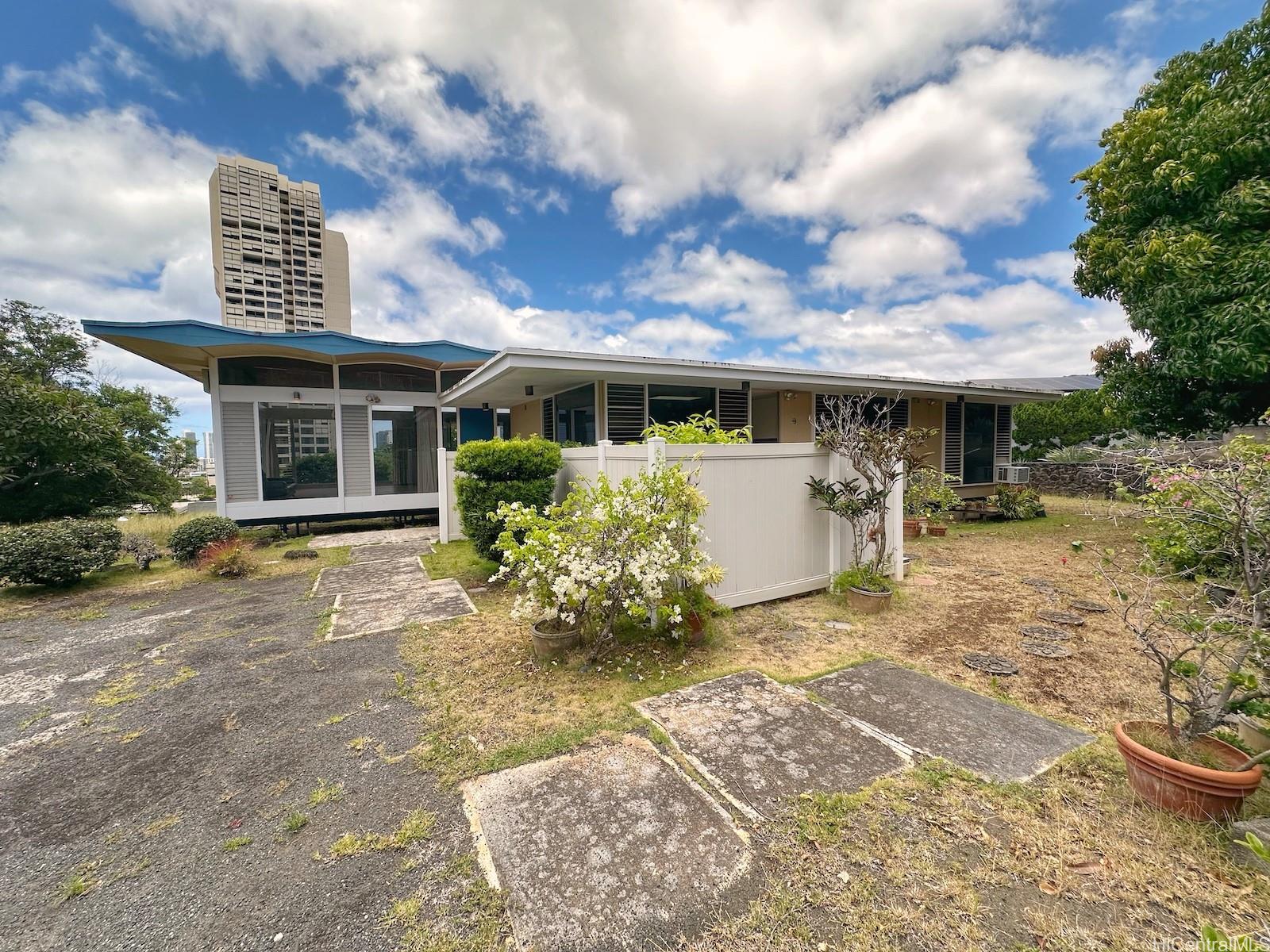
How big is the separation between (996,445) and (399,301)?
19.4 meters

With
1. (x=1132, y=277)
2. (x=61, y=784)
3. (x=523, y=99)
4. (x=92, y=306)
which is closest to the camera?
(x=61, y=784)

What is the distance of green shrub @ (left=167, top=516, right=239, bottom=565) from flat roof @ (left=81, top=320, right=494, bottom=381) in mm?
3230

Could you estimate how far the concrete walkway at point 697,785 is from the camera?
1.63 metres

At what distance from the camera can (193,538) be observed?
23.9ft

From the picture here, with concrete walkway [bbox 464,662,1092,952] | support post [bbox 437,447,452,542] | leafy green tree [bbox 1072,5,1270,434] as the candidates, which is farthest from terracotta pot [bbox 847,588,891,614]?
support post [bbox 437,447,452,542]

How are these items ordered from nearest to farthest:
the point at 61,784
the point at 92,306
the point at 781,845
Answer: the point at 781,845 → the point at 61,784 → the point at 92,306

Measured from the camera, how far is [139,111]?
950 centimetres

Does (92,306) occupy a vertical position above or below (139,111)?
below

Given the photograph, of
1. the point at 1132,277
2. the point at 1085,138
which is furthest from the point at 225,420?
the point at 1085,138

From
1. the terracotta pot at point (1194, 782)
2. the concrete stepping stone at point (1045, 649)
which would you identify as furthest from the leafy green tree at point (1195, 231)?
the terracotta pot at point (1194, 782)

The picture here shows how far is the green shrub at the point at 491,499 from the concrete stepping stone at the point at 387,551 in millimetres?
2197

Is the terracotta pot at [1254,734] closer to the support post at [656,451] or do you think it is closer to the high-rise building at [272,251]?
the support post at [656,451]

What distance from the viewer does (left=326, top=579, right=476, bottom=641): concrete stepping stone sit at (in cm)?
452

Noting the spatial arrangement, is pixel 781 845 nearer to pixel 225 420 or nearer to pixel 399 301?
pixel 225 420
